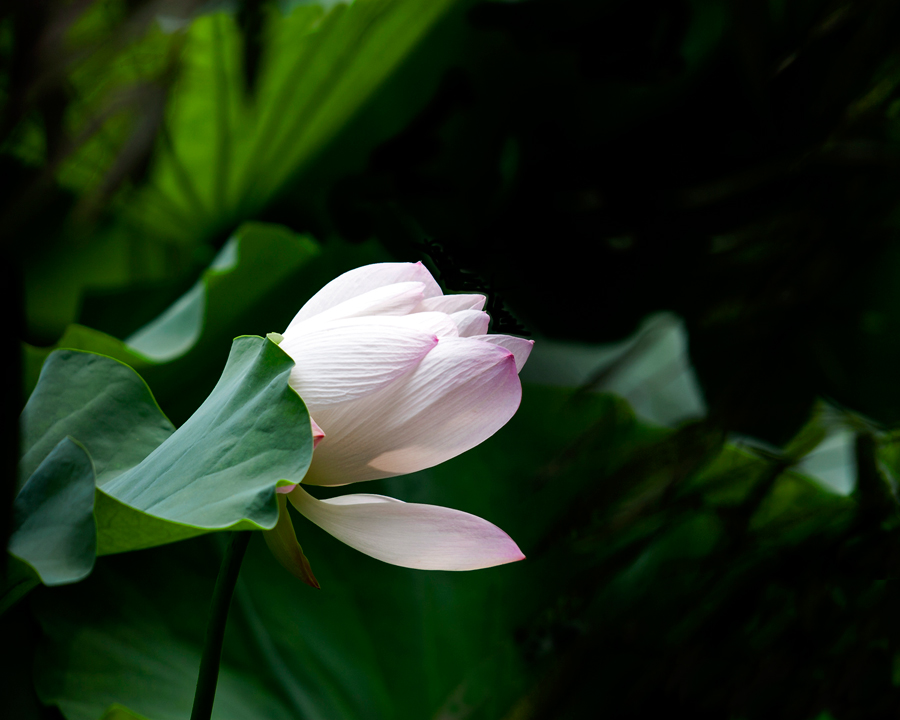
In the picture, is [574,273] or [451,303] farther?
[574,273]

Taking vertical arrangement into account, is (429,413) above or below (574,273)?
above

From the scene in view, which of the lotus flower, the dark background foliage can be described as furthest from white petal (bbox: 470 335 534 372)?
the dark background foliage

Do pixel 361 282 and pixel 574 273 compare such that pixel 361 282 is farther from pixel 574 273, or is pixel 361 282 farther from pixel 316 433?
pixel 574 273

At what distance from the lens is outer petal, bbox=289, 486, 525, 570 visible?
20 cm

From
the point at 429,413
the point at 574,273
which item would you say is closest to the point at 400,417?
the point at 429,413

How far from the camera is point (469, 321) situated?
0.77 ft

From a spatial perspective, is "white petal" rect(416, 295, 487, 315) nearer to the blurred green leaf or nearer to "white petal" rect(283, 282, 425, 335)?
"white petal" rect(283, 282, 425, 335)

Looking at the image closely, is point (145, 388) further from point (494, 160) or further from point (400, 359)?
point (494, 160)

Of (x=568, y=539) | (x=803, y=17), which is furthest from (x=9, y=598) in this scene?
(x=803, y=17)

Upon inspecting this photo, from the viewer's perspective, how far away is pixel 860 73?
1.24ft

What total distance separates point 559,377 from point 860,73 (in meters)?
0.39

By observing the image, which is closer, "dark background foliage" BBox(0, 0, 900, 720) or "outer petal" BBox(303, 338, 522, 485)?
"outer petal" BBox(303, 338, 522, 485)

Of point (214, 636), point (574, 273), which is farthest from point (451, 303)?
point (574, 273)

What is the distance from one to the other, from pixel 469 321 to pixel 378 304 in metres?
0.03
